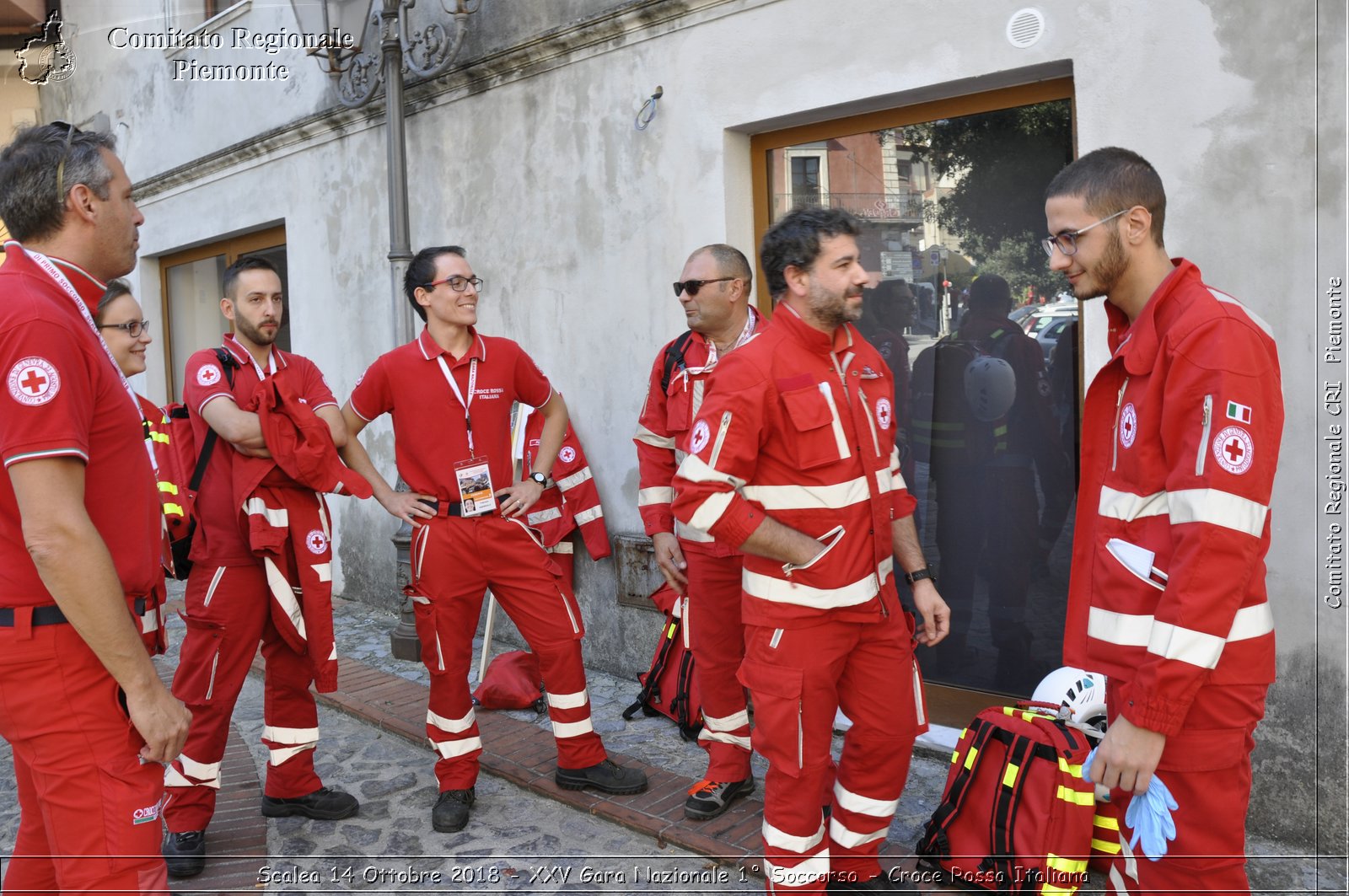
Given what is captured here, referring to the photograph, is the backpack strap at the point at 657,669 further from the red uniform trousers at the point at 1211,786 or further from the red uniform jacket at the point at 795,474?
the red uniform trousers at the point at 1211,786

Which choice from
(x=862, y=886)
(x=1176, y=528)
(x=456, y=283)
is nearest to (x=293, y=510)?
(x=456, y=283)

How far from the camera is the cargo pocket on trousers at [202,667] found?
4.12 m

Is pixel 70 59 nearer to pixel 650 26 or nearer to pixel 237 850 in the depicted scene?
pixel 650 26

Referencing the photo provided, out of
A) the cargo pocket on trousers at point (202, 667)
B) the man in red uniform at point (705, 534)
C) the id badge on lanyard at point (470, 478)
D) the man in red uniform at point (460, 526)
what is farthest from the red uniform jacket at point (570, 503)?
the cargo pocket on trousers at point (202, 667)

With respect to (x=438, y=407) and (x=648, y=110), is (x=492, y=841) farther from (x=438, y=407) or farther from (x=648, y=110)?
(x=648, y=110)

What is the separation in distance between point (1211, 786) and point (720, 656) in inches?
92.5

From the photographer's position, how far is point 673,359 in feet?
15.6

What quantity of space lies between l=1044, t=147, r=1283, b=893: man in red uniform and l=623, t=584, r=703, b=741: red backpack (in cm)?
276

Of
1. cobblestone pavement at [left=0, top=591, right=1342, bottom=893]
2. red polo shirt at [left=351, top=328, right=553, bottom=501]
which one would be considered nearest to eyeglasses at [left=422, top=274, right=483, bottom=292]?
red polo shirt at [left=351, top=328, right=553, bottom=501]

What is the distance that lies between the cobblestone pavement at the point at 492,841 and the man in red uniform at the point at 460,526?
188 millimetres

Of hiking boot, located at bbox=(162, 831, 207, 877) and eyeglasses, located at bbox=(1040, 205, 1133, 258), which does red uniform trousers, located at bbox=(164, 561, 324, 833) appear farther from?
eyeglasses, located at bbox=(1040, 205, 1133, 258)

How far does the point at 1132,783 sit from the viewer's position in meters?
2.33

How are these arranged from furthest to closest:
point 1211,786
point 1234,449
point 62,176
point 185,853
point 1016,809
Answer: point 185,853
point 1016,809
point 62,176
point 1211,786
point 1234,449

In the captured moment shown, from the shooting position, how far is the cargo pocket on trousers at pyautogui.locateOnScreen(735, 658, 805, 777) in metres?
3.23
